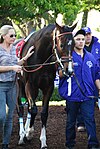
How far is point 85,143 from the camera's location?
24.2ft

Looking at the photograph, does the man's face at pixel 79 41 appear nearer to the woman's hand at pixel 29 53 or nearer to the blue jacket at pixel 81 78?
the blue jacket at pixel 81 78

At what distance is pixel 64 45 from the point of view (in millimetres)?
6340

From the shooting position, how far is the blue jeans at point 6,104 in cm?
610

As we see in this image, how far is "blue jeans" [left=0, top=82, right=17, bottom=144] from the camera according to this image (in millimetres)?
6102

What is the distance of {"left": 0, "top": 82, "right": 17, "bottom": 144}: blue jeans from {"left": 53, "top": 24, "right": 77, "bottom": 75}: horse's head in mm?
843

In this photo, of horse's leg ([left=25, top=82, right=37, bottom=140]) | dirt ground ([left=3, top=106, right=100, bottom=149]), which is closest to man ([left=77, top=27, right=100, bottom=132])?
horse's leg ([left=25, top=82, right=37, bottom=140])

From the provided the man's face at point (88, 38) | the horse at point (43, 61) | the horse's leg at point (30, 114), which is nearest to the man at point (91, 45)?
the man's face at point (88, 38)

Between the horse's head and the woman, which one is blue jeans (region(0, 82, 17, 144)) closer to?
the woman

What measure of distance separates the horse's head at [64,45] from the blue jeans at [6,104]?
2.76 ft

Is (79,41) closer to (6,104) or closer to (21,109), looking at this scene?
(6,104)

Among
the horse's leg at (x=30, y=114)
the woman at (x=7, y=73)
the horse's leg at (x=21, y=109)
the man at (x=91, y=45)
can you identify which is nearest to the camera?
the woman at (x=7, y=73)

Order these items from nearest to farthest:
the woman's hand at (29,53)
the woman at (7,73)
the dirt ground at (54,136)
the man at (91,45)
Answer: the woman at (7,73), the woman's hand at (29,53), the dirt ground at (54,136), the man at (91,45)

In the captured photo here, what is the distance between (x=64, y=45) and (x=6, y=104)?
1.28 metres

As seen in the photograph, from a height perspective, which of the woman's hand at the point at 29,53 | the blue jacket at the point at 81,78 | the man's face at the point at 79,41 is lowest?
the blue jacket at the point at 81,78
